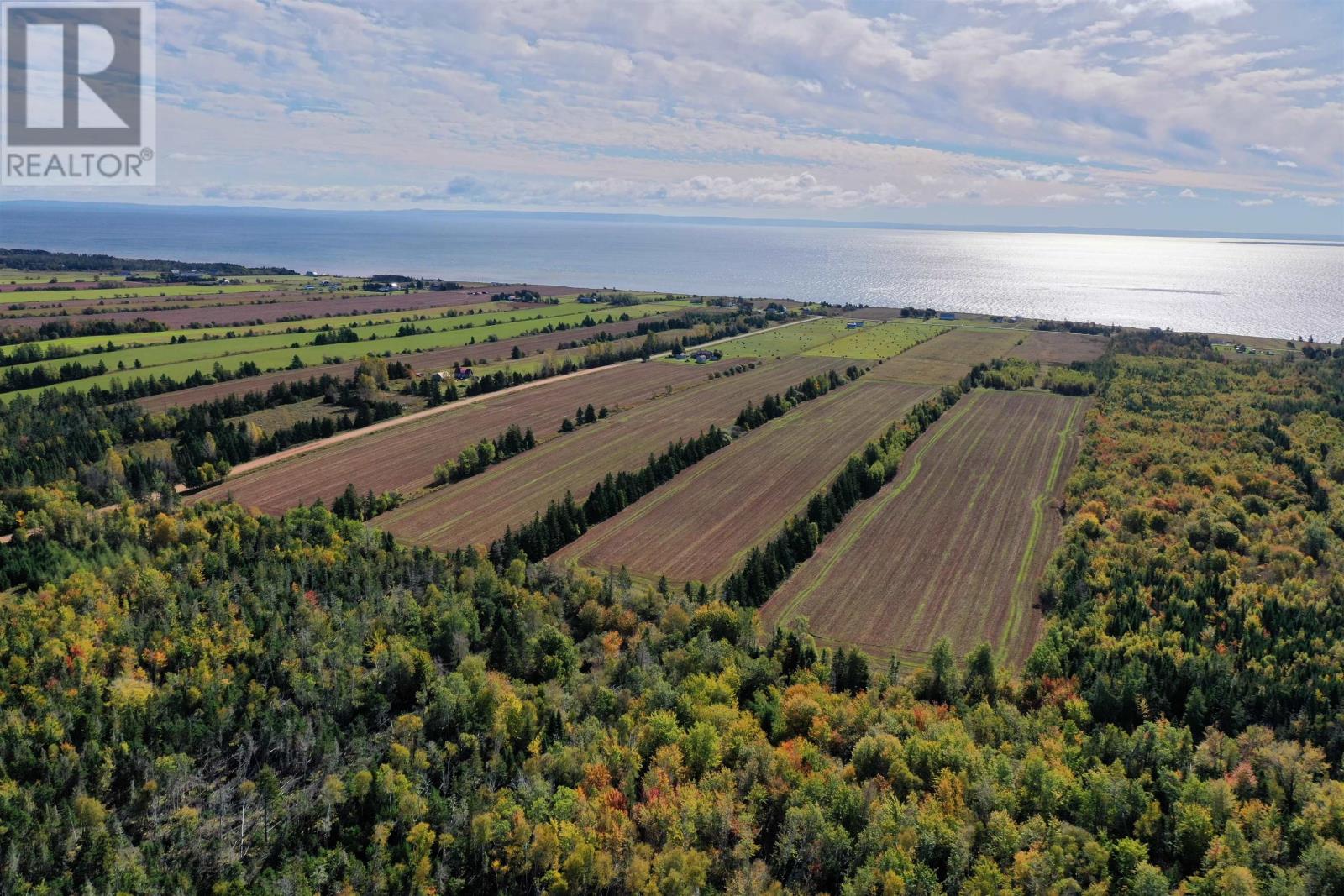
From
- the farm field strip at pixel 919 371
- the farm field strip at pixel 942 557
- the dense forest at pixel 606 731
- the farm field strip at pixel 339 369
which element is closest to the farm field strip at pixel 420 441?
the dense forest at pixel 606 731

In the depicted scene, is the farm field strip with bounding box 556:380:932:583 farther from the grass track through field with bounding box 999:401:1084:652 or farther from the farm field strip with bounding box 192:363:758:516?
the farm field strip with bounding box 192:363:758:516

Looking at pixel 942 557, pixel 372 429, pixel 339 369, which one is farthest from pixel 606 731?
pixel 339 369

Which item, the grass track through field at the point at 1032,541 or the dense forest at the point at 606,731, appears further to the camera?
the grass track through field at the point at 1032,541

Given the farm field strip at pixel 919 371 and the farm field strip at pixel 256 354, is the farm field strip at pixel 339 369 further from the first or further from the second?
the farm field strip at pixel 919 371

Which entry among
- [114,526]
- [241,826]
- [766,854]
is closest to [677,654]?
[766,854]

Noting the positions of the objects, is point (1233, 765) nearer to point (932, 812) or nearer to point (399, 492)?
point (932, 812)

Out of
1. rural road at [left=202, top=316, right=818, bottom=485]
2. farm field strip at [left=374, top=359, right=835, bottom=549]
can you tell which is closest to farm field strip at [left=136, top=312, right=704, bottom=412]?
rural road at [left=202, top=316, right=818, bottom=485]
